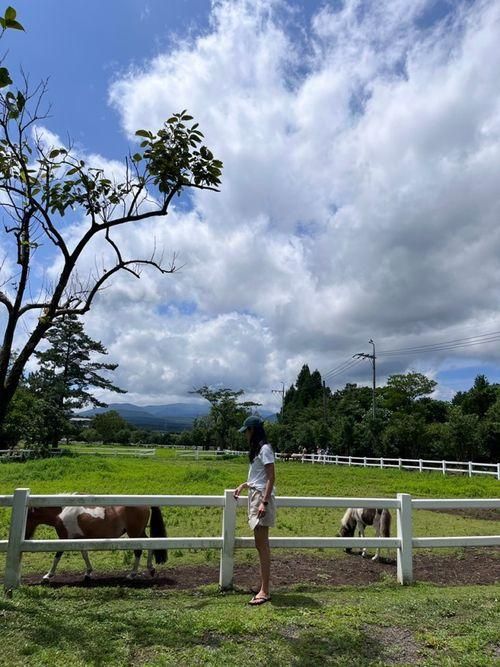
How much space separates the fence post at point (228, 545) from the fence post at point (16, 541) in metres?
2.07

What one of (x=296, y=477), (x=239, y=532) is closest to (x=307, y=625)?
(x=239, y=532)

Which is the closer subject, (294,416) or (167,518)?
(167,518)

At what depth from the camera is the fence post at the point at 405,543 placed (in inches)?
239

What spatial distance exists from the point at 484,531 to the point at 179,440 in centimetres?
8133

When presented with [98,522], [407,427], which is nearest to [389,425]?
[407,427]

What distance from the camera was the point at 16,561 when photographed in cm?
532

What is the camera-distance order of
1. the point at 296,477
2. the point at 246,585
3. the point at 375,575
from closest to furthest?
1. the point at 246,585
2. the point at 375,575
3. the point at 296,477

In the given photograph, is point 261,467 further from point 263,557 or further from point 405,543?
point 405,543

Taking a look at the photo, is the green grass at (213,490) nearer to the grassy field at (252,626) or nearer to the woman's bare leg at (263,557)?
the grassy field at (252,626)

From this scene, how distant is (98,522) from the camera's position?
21.8ft

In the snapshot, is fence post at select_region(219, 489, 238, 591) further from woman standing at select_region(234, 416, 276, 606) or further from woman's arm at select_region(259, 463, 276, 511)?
woman's arm at select_region(259, 463, 276, 511)

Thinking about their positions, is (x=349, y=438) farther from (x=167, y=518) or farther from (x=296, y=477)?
(x=167, y=518)

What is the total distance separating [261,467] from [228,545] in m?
1.11

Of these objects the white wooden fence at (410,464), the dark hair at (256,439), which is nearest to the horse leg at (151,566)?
the dark hair at (256,439)
